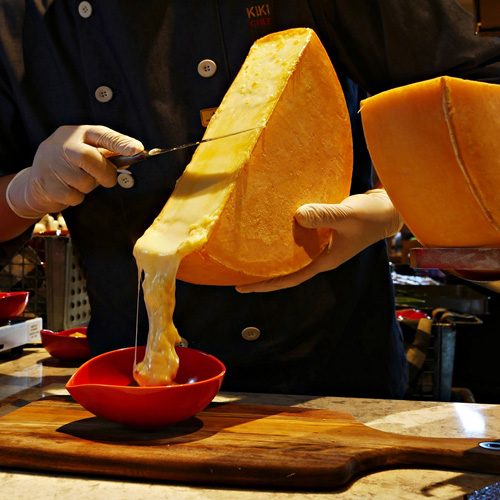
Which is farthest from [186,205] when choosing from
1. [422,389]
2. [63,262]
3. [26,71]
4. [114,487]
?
[422,389]

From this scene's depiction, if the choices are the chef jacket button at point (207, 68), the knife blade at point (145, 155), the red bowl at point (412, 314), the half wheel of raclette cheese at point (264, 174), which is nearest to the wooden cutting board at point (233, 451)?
the half wheel of raclette cheese at point (264, 174)

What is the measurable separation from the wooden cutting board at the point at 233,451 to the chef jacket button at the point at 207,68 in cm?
93

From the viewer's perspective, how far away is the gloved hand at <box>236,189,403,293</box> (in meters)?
1.33

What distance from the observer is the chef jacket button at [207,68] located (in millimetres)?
1610

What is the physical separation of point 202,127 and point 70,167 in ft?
1.23

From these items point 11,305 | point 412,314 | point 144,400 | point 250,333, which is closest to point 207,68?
point 250,333

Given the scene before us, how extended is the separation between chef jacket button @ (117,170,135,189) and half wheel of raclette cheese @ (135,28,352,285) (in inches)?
13.1

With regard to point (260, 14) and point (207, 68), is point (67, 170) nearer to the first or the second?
point (207, 68)

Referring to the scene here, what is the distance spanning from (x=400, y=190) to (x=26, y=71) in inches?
52.4

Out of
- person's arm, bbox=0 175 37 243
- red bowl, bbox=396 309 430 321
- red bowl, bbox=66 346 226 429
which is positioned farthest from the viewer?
red bowl, bbox=396 309 430 321

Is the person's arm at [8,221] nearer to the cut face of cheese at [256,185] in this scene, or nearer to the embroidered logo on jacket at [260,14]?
the cut face of cheese at [256,185]

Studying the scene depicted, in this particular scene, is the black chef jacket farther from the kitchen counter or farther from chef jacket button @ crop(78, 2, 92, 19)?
the kitchen counter

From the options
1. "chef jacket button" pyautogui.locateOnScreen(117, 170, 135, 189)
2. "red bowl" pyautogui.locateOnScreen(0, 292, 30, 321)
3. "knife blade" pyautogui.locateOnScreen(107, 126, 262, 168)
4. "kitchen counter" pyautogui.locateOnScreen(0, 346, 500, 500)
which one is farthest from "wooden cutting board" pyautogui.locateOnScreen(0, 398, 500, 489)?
"red bowl" pyautogui.locateOnScreen(0, 292, 30, 321)

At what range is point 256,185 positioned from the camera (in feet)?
4.13
